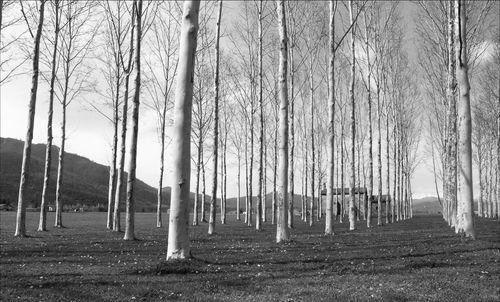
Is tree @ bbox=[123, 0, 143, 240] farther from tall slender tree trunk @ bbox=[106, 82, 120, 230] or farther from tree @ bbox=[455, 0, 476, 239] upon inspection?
tree @ bbox=[455, 0, 476, 239]

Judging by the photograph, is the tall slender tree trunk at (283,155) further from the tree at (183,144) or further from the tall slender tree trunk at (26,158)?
the tall slender tree trunk at (26,158)

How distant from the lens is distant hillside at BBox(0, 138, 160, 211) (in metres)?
105

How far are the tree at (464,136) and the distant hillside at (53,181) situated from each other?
273ft

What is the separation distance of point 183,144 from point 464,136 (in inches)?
388

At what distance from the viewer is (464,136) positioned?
1358cm

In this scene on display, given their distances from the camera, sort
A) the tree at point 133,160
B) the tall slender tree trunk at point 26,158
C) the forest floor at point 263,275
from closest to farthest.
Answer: the forest floor at point 263,275
the tree at point 133,160
the tall slender tree trunk at point 26,158

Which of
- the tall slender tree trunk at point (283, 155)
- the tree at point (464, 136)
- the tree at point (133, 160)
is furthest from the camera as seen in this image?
the tree at point (133, 160)

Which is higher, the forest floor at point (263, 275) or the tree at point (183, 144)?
the tree at point (183, 144)

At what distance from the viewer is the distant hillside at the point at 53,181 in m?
105

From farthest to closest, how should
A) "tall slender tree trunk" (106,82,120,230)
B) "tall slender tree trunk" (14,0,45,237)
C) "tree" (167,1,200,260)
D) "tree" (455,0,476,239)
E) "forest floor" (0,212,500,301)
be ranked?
"tall slender tree trunk" (106,82,120,230), "tall slender tree trunk" (14,0,45,237), "tree" (455,0,476,239), "tree" (167,1,200,260), "forest floor" (0,212,500,301)

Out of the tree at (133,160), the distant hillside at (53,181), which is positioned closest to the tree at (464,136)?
the tree at (133,160)

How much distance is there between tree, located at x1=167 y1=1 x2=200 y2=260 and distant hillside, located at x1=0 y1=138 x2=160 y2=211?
82.3 m

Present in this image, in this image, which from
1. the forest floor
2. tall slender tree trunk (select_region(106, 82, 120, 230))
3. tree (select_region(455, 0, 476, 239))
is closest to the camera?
the forest floor

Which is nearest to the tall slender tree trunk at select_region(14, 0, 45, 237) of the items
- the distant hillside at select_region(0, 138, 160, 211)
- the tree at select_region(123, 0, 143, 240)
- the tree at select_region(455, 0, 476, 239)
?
the tree at select_region(123, 0, 143, 240)
